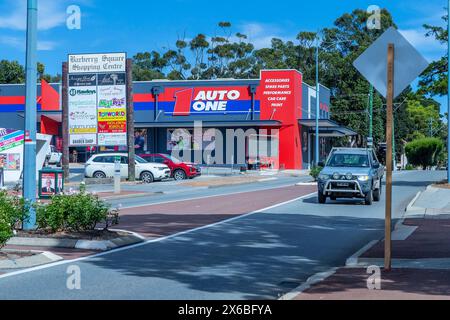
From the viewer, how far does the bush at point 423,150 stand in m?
85.4

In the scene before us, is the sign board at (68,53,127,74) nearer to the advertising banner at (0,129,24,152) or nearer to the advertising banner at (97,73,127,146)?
the advertising banner at (97,73,127,146)

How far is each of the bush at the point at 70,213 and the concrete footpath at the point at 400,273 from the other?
482 cm

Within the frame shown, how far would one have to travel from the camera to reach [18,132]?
30641 mm

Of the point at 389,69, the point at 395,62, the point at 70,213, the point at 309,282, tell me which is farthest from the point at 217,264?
the point at 395,62

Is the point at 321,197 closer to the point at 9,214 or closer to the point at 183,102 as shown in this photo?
the point at 9,214

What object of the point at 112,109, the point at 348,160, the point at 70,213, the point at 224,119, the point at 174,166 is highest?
the point at 224,119

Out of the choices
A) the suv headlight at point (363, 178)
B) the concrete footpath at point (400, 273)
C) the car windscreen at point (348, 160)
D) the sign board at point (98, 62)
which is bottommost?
the concrete footpath at point (400, 273)

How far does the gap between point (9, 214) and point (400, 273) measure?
→ 6.02 m

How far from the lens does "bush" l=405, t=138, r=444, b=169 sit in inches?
3361

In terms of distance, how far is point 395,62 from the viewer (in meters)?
9.67

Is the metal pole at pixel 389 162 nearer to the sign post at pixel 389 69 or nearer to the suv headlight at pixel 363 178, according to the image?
the sign post at pixel 389 69

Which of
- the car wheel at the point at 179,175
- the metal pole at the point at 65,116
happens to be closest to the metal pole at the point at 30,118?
the metal pole at the point at 65,116

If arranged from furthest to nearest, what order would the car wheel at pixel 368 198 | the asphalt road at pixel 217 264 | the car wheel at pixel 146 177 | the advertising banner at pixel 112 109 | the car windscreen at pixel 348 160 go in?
1. the car wheel at pixel 146 177
2. the advertising banner at pixel 112 109
3. the car windscreen at pixel 348 160
4. the car wheel at pixel 368 198
5. the asphalt road at pixel 217 264
